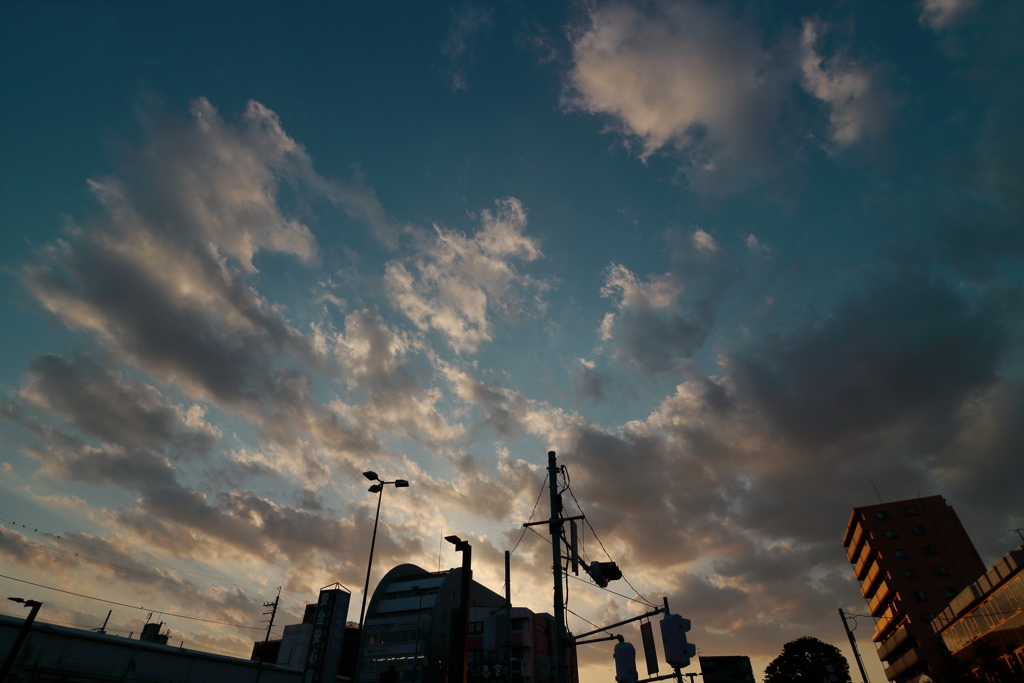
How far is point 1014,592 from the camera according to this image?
115 feet

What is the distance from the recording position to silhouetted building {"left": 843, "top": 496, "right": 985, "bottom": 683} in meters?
66.4

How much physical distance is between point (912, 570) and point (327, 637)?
80225mm

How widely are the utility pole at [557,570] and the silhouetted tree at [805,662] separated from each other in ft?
237

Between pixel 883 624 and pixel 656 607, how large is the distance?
9057cm

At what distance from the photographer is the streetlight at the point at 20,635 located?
2442cm

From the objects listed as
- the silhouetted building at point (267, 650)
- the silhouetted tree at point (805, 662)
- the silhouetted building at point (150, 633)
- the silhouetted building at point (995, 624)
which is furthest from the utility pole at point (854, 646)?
the silhouetted building at point (267, 650)

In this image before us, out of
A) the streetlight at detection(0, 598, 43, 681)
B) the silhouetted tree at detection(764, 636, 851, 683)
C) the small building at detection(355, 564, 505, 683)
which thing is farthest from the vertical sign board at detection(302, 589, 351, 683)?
the silhouetted tree at detection(764, 636, 851, 683)

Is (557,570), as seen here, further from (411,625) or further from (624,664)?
(411,625)

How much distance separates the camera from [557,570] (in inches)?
648

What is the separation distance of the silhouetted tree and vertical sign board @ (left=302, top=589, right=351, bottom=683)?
65947mm

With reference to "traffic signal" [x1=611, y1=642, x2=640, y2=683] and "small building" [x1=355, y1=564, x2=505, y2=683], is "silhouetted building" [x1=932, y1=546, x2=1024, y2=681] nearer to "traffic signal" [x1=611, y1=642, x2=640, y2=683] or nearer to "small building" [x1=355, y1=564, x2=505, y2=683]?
"traffic signal" [x1=611, y1=642, x2=640, y2=683]

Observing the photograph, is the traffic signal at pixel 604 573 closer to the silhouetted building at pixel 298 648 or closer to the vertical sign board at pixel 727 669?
the vertical sign board at pixel 727 669

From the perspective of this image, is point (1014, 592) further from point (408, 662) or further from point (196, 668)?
point (408, 662)

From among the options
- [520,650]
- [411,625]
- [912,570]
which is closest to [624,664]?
[520,650]
